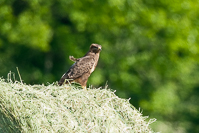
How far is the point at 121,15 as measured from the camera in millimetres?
17797

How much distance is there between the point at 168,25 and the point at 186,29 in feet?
3.06

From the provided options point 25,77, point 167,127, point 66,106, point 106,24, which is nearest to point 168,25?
point 106,24

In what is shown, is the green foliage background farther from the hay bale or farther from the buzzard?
the hay bale

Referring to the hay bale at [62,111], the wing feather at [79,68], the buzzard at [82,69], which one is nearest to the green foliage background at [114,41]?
the buzzard at [82,69]

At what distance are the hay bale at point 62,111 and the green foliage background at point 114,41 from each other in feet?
33.0

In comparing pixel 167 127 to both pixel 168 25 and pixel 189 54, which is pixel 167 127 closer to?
Result: pixel 189 54

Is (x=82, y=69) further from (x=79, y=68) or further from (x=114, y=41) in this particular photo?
(x=114, y=41)

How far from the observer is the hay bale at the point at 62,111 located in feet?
18.2

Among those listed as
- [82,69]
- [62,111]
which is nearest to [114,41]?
[82,69]

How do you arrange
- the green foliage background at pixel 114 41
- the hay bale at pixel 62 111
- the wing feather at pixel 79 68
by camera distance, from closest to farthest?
the hay bale at pixel 62 111, the wing feather at pixel 79 68, the green foliage background at pixel 114 41

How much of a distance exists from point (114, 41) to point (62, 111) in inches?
504

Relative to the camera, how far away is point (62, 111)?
5867 millimetres

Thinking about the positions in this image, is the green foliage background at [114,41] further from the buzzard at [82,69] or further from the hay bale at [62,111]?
the hay bale at [62,111]

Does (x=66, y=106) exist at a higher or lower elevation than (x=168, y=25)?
lower
